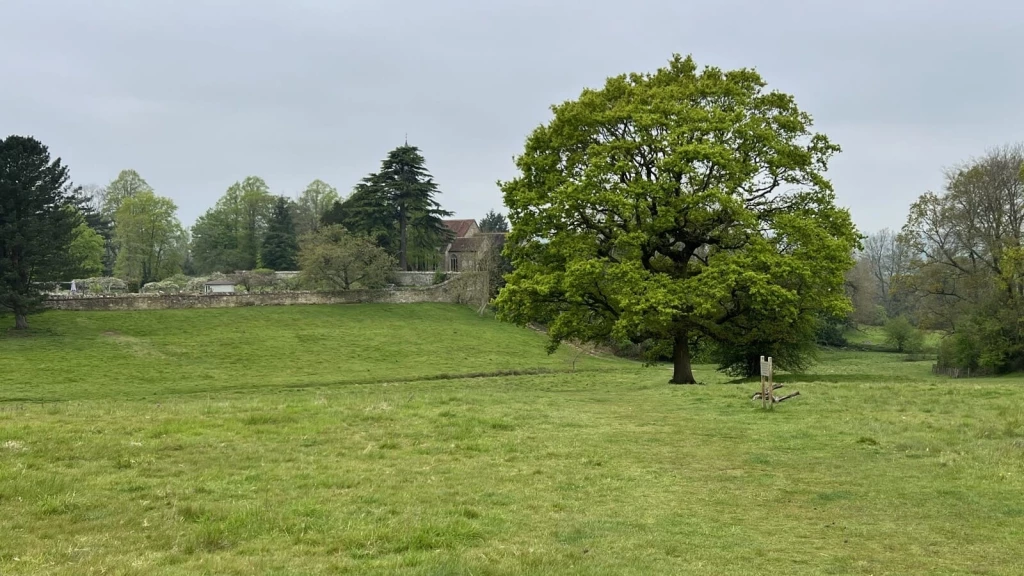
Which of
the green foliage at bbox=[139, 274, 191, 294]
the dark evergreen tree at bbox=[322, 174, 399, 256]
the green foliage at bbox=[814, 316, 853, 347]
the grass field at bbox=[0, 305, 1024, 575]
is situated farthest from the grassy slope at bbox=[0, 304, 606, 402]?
the green foliage at bbox=[814, 316, 853, 347]

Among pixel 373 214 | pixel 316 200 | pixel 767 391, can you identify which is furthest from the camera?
pixel 316 200

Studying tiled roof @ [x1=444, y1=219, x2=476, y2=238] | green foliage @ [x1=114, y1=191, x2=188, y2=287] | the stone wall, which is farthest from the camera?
tiled roof @ [x1=444, y1=219, x2=476, y2=238]

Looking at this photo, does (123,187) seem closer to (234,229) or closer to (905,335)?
(234,229)

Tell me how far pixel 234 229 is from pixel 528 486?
113 metres

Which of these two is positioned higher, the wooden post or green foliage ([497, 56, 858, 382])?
green foliage ([497, 56, 858, 382])

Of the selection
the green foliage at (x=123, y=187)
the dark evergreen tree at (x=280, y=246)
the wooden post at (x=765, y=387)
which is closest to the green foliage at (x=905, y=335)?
the wooden post at (x=765, y=387)

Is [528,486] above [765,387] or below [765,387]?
below

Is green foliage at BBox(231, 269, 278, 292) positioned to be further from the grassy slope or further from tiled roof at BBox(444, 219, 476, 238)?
tiled roof at BBox(444, 219, 476, 238)

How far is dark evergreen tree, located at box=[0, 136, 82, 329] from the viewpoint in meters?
48.9

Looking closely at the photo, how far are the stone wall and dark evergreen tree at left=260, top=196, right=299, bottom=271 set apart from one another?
3047cm

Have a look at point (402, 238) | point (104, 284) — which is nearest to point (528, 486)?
point (402, 238)

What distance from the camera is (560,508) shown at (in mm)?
8961

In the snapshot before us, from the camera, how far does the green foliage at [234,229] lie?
108 meters

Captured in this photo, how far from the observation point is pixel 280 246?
9962cm
